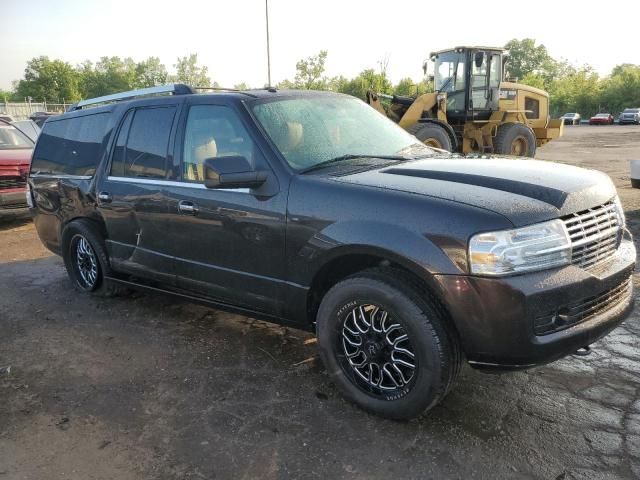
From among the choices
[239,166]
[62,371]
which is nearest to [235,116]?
[239,166]

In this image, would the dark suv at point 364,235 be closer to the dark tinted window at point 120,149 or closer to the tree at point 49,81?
the dark tinted window at point 120,149

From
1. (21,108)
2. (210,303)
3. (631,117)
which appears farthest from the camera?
(631,117)

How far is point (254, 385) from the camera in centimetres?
346

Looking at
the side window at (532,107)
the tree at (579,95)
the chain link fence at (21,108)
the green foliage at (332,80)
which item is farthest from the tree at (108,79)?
the side window at (532,107)

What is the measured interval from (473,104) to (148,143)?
11.5m

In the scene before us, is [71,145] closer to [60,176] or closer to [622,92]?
[60,176]

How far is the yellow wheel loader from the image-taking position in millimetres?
13352

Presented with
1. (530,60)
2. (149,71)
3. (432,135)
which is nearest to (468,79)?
(432,135)

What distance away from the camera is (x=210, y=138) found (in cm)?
381

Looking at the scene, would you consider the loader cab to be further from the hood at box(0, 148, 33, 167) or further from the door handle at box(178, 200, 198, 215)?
the door handle at box(178, 200, 198, 215)

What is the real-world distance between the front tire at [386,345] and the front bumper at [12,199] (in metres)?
7.54

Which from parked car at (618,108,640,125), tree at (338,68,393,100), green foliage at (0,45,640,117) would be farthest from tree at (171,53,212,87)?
parked car at (618,108,640,125)

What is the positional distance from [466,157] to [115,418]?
9.18 ft

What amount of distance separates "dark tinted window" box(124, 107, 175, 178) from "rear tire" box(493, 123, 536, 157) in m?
11.3
